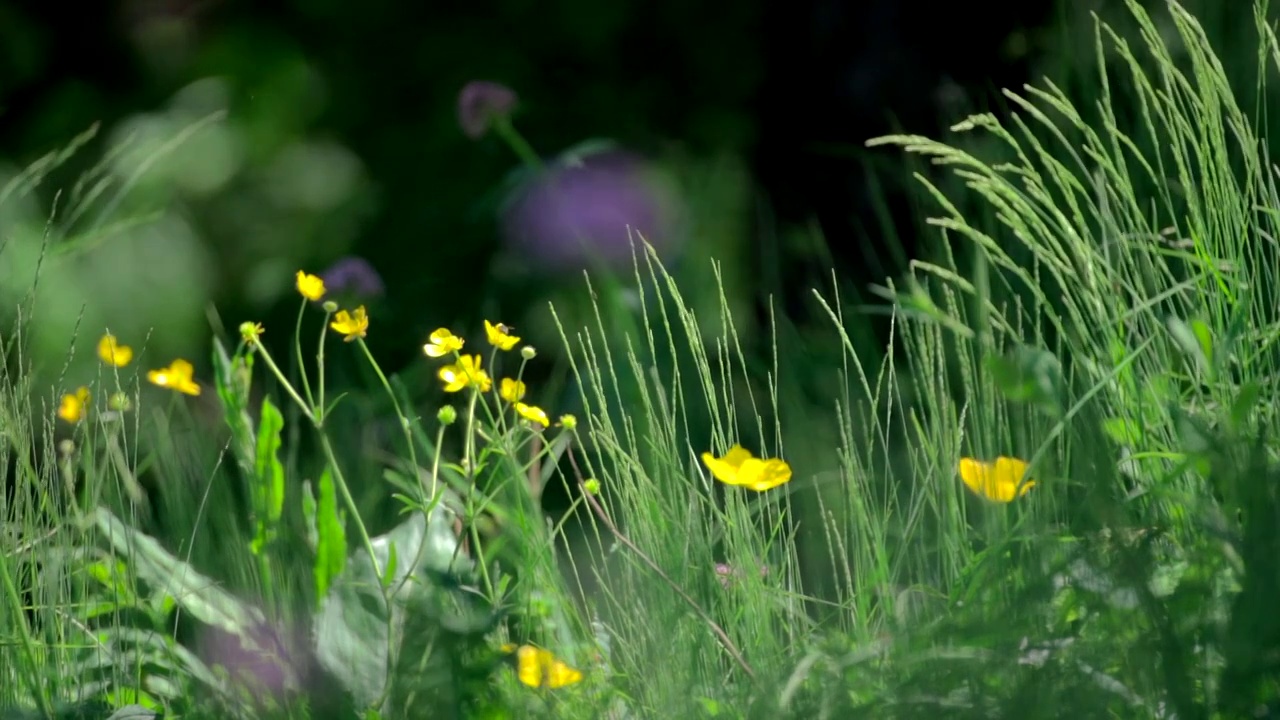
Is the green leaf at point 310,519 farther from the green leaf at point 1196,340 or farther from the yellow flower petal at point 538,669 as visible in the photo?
the green leaf at point 1196,340

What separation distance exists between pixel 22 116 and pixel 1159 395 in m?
2.54

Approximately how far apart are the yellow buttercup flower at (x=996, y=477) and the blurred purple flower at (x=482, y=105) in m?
1.68

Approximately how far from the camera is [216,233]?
10.1ft

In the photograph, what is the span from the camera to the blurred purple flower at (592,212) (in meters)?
2.95

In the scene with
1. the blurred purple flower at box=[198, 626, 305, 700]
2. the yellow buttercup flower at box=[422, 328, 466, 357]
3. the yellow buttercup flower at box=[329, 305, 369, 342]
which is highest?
the yellow buttercup flower at box=[329, 305, 369, 342]

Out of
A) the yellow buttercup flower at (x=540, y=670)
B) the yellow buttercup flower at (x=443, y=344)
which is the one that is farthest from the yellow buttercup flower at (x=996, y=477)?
the yellow buttercup flower at (x=443, y=344)

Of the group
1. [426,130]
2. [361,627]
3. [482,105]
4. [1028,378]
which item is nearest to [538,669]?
[361,627]

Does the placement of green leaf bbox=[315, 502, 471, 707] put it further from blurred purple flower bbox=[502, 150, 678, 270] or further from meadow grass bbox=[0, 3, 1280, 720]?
blurred purple flower bbox=[502, 150, 678, 270]

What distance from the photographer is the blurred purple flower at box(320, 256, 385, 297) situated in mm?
2764

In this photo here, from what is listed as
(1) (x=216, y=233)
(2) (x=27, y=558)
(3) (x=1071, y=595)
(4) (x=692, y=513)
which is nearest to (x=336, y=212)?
(1) (x=216, y=233)

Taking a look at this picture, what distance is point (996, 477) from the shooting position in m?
1.39

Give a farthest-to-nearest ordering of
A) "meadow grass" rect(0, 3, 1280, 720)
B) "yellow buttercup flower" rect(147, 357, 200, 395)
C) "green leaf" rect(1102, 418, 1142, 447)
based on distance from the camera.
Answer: "yellow buttercup flower" rect(147, 357, 200, 395) < "green leaf" rect(1102, 418, 1142, 447) < "meadow grass" rect(0, 3, 1280, 720)

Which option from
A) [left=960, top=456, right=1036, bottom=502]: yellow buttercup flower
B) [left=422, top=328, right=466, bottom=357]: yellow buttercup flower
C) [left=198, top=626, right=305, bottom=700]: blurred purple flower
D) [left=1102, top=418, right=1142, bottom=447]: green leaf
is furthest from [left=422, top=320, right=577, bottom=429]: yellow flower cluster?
[left=1102, top=418, right=1142, bottom=447]: green leaf

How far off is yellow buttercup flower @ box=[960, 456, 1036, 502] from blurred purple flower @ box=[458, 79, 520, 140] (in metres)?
1.68
